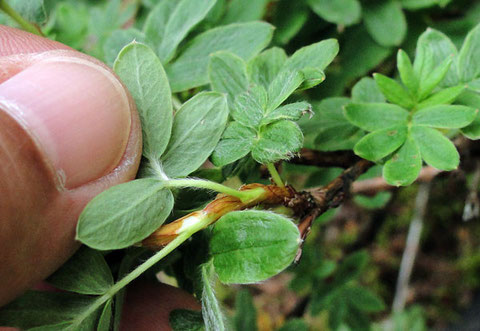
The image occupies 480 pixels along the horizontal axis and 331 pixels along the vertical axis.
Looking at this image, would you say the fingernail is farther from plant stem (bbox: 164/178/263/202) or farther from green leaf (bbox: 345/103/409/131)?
green leaf (bbox: 345/103/409/131)

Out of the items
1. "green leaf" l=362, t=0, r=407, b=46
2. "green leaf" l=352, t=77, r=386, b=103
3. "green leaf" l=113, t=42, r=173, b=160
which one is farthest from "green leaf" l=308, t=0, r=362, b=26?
"green leaf" l=113, t=42, r=173, b=160

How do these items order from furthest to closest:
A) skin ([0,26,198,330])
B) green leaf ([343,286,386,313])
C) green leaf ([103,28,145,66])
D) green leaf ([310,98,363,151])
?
green leaf ([343,286,386,313]) → green leaf ([103,28,145,66]) → green leaf ([310,98,363,151]) → skin ([0,26,198,330])

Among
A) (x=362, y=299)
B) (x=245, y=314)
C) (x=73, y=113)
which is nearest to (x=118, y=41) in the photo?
(x=73, y=113)

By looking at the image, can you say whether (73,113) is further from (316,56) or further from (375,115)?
(375,115)

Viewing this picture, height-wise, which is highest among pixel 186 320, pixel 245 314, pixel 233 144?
pixel 233 144

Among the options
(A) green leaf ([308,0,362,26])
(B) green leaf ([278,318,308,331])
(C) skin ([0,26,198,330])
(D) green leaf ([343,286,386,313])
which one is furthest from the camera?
(D) green leaf ([343,286,386,313])

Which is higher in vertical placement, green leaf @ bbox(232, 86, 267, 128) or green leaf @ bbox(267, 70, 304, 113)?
green leaf @ bbox(267, 70, 304, 113)
